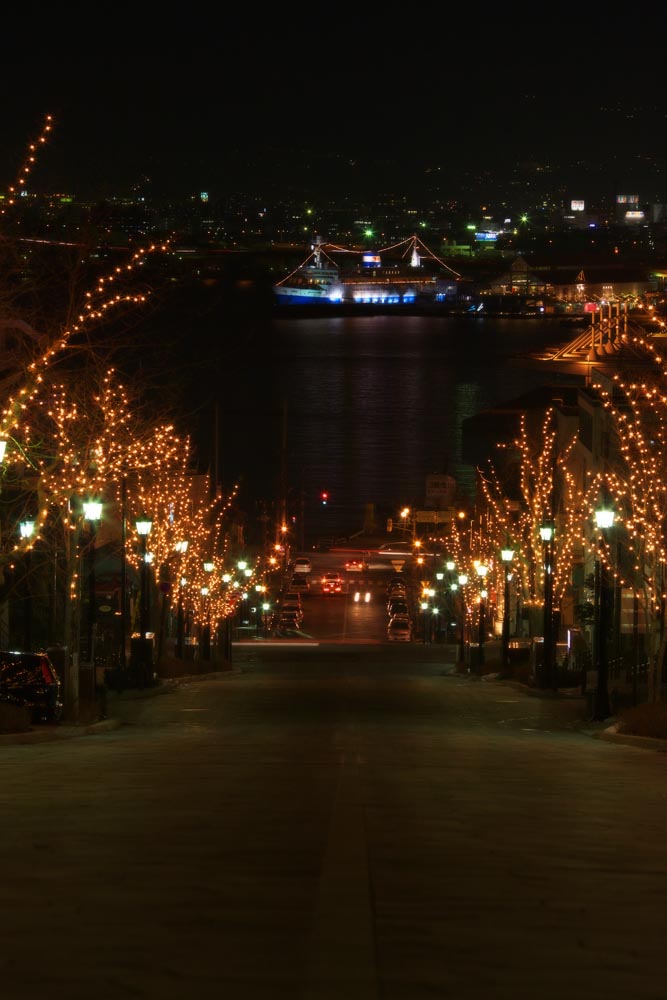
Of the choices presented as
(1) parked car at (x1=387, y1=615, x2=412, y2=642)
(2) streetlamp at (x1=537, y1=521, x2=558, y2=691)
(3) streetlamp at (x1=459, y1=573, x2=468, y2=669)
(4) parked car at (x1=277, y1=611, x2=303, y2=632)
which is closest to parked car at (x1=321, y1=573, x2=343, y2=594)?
(4) parked car at (x1=277, y1=611, x2=303, y2=632)

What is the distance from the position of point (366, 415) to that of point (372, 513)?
167ft

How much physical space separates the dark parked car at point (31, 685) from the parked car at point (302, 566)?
→ 62.6 metres

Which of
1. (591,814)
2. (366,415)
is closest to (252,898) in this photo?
(591,814)

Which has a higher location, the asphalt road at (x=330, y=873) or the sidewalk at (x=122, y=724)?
the asphalt road at (x=330, y=873)

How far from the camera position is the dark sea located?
109 m

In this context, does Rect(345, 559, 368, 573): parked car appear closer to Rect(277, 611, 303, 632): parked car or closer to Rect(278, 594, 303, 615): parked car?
Rect(278, 594, 303, 615): parked car

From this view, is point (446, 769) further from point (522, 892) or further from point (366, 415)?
point (366, 415)

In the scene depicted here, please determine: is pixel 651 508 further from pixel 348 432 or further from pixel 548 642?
pixel 348 432

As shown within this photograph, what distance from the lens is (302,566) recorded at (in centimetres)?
8506

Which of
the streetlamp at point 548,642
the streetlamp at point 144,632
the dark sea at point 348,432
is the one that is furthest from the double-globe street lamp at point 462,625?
the dark sea at point 348,432

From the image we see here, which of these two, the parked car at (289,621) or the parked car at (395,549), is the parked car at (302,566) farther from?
the parked car at (289,621)

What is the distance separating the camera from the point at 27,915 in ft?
22.1

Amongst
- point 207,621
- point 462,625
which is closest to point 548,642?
point 462,625

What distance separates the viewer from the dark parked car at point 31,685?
20.4 m
